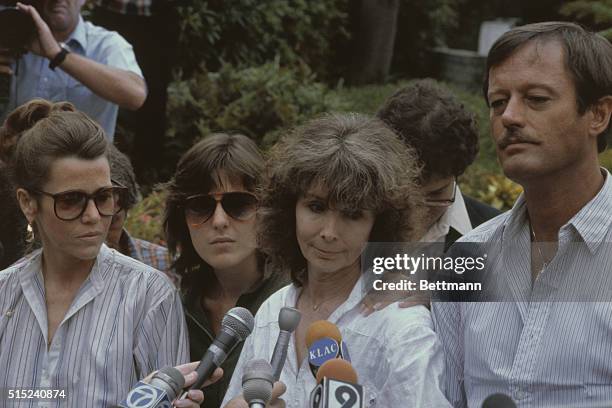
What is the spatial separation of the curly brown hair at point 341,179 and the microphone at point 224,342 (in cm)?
41

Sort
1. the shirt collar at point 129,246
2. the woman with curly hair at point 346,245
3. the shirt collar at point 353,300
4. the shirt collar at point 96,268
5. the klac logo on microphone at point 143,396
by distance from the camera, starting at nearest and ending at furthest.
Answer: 1. the klac logo on microphone at point 143,396
2. the woman with curly hair at point 346,245
3. the shirt collar at point 353,300
4. the shirt collar at point 96,268
5. the shirt collar at point 129,246

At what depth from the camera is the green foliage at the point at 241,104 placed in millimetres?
6727

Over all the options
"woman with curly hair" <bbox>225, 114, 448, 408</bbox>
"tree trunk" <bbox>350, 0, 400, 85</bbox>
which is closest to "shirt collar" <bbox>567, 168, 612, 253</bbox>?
"woman with curly hair" <bbox>225, 114, 448, 408</bbox>

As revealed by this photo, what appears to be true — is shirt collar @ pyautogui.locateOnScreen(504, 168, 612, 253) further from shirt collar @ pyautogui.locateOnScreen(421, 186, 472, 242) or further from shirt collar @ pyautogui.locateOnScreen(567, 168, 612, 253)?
shirt collar @ pyautogui.locateOnScreen(421, 186, 472, 242)

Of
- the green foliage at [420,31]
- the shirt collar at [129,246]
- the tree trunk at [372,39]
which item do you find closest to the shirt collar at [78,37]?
the shirt collar at [129,246]

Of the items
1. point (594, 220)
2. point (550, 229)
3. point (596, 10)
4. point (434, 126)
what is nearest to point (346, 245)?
point (550, 229)

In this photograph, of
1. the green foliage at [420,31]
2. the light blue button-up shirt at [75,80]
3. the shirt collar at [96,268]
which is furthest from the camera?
the green foliage at [420,31]

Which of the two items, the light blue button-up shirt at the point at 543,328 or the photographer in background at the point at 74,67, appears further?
the photographer in background at the point at 74,67

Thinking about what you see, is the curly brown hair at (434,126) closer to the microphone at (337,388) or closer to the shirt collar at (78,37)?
the microphone at (337,388)

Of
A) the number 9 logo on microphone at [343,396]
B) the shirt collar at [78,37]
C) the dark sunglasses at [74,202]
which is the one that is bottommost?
the number 9 logo on microphone at [343,396]

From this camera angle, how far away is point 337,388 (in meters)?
2.09

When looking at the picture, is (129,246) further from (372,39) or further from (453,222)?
A: (372,39)

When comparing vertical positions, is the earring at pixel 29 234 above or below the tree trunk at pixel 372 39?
below

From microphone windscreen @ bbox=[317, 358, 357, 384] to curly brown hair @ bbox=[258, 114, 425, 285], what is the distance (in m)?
0.56
